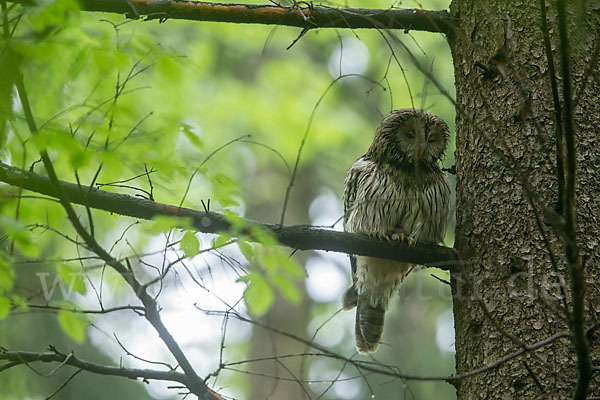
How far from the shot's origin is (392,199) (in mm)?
4469

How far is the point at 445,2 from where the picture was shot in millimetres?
6988

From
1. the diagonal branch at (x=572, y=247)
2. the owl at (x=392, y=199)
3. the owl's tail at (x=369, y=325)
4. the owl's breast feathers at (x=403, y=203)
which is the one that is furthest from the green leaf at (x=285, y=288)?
the owl's tail at (x=369, y=325)

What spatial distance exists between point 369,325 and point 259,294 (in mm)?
2420

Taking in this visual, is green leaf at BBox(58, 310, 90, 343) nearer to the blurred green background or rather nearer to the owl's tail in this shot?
the blurred green background

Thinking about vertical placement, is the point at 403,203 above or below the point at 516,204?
above

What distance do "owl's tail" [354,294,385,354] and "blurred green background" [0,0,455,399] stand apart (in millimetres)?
160

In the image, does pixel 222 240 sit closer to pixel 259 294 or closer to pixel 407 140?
pixel 259 294

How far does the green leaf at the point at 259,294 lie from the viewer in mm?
2754

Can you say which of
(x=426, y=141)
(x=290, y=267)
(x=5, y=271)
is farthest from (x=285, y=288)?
(x=426, y=141)

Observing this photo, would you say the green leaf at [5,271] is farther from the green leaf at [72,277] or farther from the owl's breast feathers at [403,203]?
the owl's breast feathers at [403,203]

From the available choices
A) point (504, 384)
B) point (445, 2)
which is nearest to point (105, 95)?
point (504, 384)

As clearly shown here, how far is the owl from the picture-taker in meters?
4.44

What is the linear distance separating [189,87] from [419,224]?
5.85m

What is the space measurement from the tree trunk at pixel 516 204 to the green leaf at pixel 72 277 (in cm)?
169
